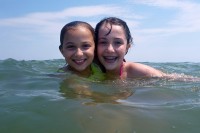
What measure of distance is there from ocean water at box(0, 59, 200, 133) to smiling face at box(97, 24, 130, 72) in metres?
0.52

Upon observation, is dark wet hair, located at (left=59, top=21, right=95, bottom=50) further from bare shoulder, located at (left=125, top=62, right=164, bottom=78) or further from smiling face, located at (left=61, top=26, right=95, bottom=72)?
bare shoulder, located at (left=125, top=62, right=164, bottom=78)

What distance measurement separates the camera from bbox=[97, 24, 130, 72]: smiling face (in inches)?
207

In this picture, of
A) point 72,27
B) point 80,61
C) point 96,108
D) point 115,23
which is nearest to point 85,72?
point 80,61

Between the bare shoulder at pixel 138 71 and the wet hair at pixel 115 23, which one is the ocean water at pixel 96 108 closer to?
the bare shoulder at pixel 138 71

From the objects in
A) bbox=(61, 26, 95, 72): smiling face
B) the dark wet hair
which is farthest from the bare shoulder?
the dark wet hair

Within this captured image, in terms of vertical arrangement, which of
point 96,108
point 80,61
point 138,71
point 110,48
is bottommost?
point 96,108

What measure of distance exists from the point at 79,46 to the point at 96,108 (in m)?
2.00

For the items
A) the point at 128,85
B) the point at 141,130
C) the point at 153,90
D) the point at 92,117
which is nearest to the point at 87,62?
the point at 128,85

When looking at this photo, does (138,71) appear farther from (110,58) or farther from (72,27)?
(72,27)

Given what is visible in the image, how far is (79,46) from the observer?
510cm

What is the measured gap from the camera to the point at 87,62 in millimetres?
5250

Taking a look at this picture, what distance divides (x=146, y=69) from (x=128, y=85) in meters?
1.09

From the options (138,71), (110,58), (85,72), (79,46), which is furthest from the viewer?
(138,71)

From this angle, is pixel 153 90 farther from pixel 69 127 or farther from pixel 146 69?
pixel 69 127
